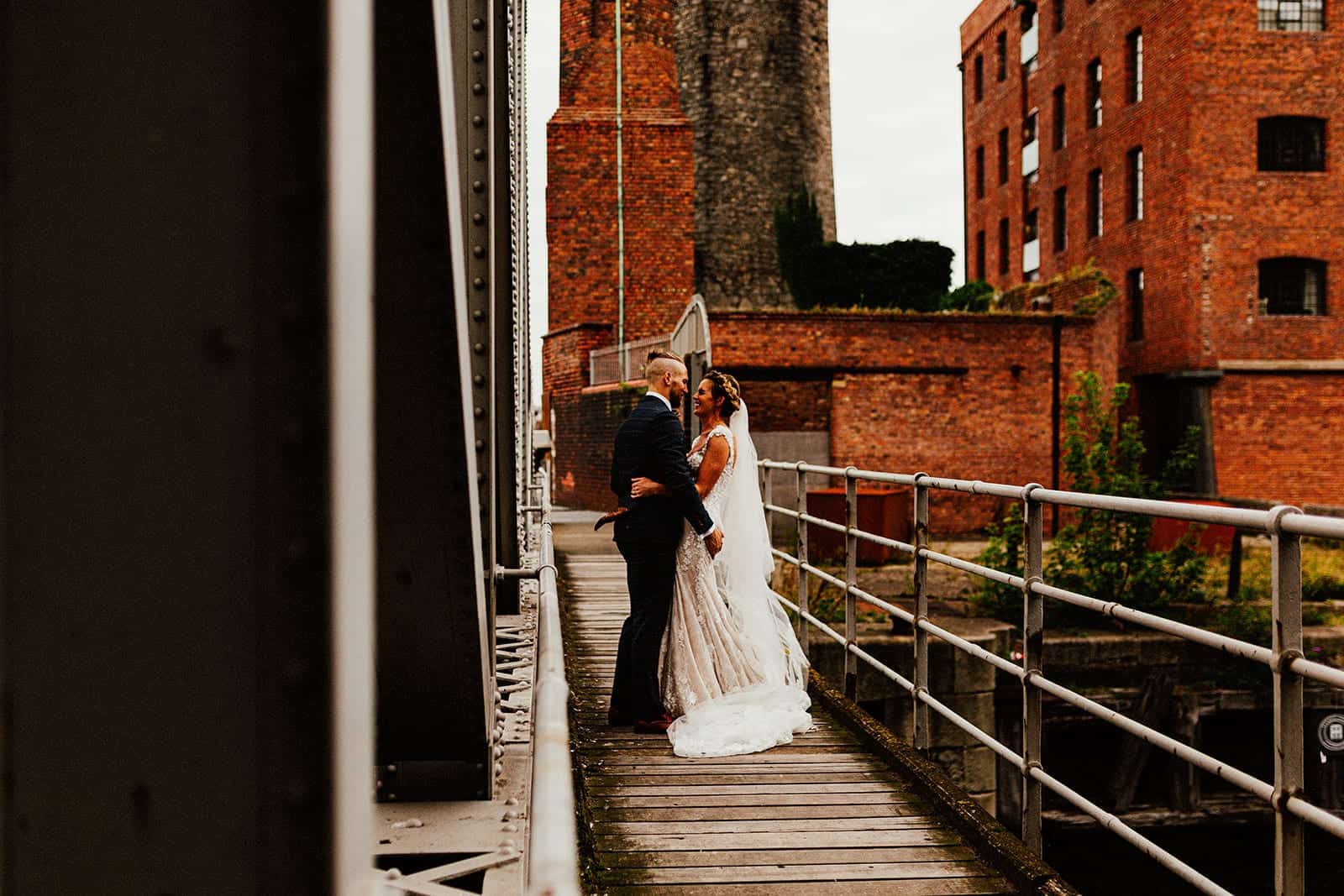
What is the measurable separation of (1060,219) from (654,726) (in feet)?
101

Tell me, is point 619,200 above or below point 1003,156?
below

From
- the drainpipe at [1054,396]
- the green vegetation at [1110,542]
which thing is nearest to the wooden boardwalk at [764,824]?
the green vegetation at [1110,542]

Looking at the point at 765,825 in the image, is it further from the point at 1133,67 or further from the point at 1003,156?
the point at 1003,156

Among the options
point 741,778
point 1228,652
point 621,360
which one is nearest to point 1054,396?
point 621,360

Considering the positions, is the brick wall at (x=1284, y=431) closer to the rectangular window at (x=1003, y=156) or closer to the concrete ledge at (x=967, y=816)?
the rectangular window at (x=1003, y=156)

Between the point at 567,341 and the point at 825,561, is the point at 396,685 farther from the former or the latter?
the point at 567,341

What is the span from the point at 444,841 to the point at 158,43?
286 cm

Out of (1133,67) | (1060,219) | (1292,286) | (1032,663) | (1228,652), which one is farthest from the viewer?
(1060,219)

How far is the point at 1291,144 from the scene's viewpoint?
85.9 ft

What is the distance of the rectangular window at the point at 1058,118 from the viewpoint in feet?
109

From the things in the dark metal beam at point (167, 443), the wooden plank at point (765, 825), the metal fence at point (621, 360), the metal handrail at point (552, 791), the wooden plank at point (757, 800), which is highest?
the metal fence at point (621, 360)

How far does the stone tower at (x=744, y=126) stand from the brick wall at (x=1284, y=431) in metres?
12.1

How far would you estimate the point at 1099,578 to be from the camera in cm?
1195

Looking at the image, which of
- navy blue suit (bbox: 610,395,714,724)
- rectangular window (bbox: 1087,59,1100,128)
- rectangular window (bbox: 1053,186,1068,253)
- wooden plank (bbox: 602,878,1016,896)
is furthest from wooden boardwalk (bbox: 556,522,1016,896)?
rectangular window (bbox: 1053,186,1068,253)
